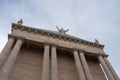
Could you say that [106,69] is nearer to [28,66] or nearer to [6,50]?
[28,66]

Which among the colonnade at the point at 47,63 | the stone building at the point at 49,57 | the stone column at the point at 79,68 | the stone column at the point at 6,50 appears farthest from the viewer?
the stone column at the point at 79,68

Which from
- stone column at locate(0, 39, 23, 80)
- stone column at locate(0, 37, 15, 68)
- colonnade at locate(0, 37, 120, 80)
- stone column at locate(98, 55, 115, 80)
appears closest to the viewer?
stone column at locate(0, 39, 23, 80)

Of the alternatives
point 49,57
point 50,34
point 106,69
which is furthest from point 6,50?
point 106,69

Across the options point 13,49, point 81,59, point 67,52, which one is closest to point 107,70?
point 81,59

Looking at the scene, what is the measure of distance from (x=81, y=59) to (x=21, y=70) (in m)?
6.57

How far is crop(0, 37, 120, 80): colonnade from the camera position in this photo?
11729 mm

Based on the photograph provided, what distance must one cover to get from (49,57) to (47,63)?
2398mm

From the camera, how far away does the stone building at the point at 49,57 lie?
42.8ft

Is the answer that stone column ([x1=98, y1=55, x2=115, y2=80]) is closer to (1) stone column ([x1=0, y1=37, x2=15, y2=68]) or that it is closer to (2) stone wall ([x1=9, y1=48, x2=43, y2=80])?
(2) stone wall ([x1=9, y1=48, x2=43, y2=80])

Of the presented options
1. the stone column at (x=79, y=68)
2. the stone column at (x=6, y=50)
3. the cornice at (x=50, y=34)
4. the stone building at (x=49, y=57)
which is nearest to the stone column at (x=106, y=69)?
the stone building at (x=49, y=57)

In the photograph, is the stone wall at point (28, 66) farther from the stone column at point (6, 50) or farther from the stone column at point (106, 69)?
the stone column at point (106, 69)

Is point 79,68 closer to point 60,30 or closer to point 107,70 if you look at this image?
point 107,70

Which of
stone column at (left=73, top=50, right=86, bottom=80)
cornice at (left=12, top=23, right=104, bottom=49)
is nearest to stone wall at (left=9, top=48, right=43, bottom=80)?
cornice at (left=12, top=23, right=104, bottom=49)

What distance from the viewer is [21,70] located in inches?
530
